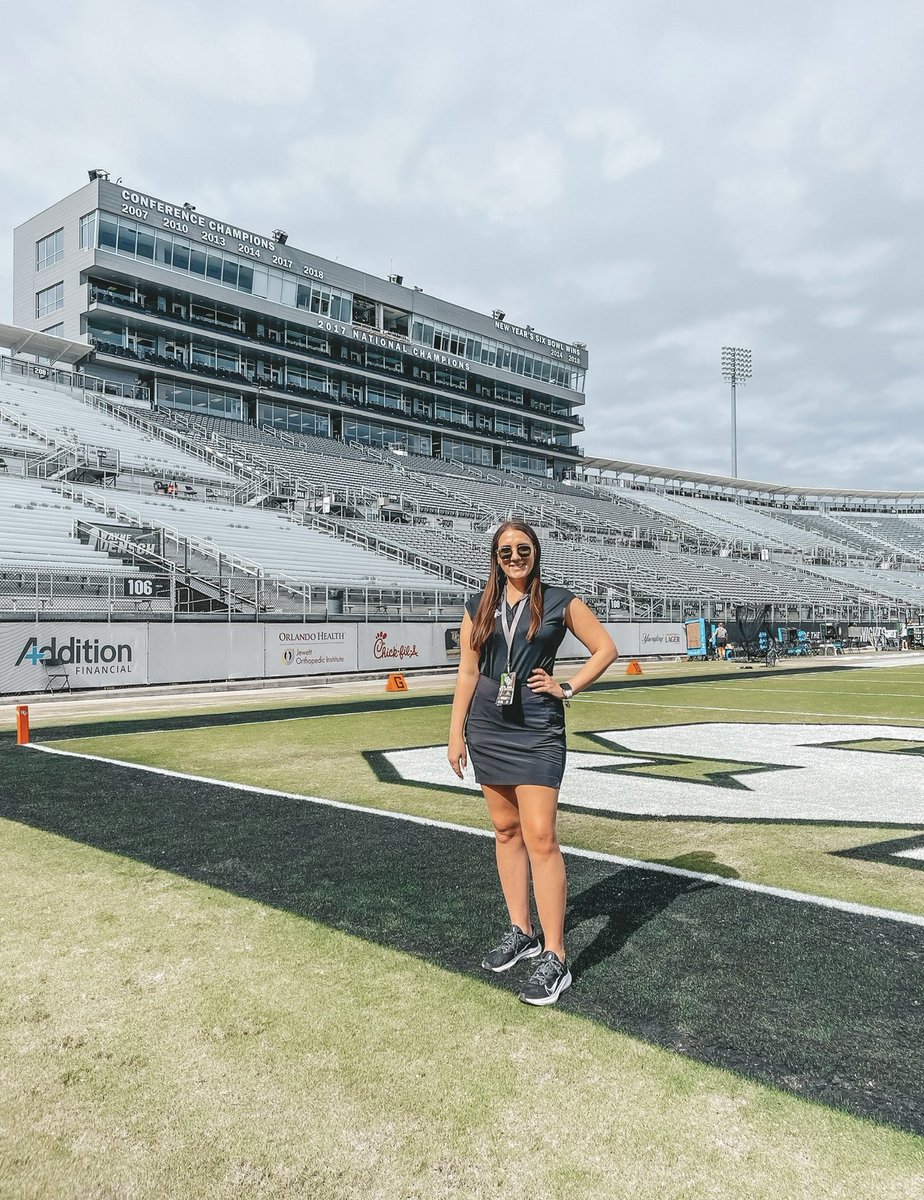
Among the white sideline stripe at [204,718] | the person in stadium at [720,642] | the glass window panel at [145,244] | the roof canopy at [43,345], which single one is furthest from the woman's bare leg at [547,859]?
the glass window panel at [145,244]

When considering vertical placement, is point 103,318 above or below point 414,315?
below

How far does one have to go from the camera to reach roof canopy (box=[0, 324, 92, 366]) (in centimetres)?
4078

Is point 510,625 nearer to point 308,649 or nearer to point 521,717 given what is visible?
point 521,717

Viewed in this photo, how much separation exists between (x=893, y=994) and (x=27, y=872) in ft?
16.1

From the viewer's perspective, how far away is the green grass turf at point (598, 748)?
216 inches

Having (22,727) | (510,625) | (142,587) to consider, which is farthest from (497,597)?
(142,587)

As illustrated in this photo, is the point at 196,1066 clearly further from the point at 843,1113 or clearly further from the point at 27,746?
the point at 27,746

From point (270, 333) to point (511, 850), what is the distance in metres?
49.9

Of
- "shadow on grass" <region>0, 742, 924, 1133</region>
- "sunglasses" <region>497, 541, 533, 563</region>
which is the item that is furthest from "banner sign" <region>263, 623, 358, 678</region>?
"sunglasses" <region>497, 541, 533, 563</region>

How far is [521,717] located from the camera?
3.82 meters

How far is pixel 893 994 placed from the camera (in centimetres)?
355

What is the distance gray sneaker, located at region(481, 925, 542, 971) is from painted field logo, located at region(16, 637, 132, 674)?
19160mm

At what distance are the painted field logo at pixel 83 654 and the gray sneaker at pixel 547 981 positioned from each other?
19493 mm

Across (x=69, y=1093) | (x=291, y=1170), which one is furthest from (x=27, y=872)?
(x=291, y=1170)
